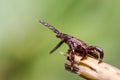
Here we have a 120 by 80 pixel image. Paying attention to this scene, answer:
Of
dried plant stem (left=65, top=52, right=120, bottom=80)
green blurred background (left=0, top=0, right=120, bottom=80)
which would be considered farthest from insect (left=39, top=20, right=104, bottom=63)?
green blurred background (left=0, top=0, right=120, bottom=80)

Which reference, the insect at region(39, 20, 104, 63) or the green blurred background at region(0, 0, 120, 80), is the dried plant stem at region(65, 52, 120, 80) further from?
the green blurred background at region(0, 0, 120, 80)

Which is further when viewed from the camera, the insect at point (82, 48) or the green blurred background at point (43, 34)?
the green blurred background at point (43, 34)

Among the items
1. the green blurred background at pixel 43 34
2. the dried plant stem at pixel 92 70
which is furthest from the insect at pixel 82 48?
the green blurred background at pixel 43 34

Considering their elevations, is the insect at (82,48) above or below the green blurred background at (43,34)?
below

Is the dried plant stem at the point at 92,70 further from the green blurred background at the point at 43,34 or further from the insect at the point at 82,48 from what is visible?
the green blurred background at the point at 43,34

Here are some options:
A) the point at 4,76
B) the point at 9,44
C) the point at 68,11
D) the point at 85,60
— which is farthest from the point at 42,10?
the point at 85,60

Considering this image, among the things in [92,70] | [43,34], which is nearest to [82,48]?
[92,70]
